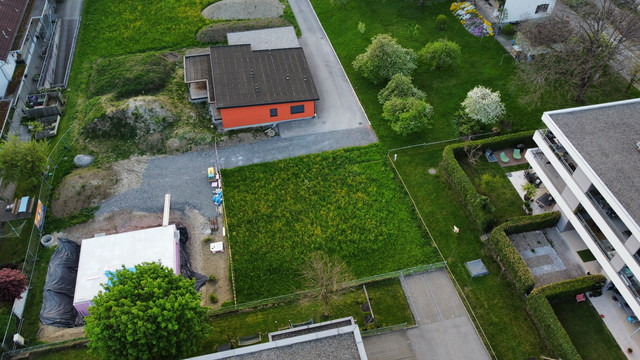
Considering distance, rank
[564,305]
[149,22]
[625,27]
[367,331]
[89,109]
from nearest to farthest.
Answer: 1. [367,331]
2. [564,305]
3. [625,27]
4. [89,109]
5. [149,22]

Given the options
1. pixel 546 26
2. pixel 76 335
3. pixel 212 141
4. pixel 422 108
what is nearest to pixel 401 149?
pixel 422 108

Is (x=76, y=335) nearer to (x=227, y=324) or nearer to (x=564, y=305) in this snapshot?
(x=227, y=324)

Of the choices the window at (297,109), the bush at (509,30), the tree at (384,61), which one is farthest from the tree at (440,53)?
the window at (297,109)

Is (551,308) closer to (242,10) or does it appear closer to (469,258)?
(469,258)

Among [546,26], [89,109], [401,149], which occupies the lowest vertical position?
[401,149]

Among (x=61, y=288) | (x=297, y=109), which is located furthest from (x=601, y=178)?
(x=61, y=288)

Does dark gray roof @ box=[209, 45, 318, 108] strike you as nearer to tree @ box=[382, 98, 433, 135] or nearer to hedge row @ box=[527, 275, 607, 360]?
tree @ box=[382, 98, 433, 135]

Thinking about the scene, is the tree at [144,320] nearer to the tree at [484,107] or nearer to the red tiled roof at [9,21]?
the tree at [484,107]

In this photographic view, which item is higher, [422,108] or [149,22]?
[149,22]
